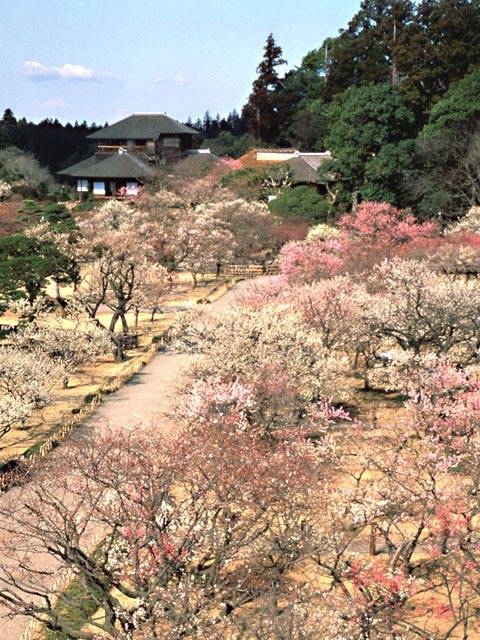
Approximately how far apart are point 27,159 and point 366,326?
58539mm

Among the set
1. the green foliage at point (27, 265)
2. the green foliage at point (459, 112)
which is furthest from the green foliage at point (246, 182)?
the green foliage at point (27, 265)

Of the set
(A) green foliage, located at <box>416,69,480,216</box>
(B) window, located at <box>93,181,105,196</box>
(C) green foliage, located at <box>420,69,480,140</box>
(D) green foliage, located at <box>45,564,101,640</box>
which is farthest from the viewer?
(B) window, located at <box>93,181,105,196</box>

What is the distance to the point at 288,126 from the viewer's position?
68375 mm

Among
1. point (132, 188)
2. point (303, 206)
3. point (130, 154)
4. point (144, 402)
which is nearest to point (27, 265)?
point (144, 402)

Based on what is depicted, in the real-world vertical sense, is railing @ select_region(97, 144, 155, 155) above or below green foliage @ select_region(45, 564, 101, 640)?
above

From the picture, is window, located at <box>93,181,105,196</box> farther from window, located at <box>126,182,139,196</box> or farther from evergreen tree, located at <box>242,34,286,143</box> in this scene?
evergreen tree, located at <box>242,34,286,143</box>

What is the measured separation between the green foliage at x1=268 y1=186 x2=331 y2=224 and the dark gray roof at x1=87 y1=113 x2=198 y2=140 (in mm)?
20042

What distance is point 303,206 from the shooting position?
153 ft

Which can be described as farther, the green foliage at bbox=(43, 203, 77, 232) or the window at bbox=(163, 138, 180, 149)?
the window at bbox=(163, 138, 180, 149)

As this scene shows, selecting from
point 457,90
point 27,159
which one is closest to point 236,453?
point 457,90

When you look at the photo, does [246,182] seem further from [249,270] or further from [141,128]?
[141,128]

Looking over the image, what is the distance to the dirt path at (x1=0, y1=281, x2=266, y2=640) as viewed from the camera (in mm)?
20391

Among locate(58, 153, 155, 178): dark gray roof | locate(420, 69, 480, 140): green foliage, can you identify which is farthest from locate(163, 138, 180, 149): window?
locate(420, 69, 480, 140): green foliage

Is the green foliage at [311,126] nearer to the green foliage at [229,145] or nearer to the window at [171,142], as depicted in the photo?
the green foliage at [229,145]
